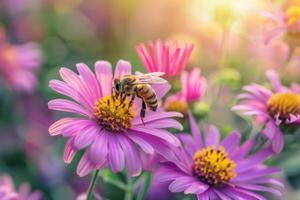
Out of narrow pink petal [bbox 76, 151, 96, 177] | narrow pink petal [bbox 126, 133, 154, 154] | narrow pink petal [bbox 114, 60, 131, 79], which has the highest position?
narrow pink petal [bbox 114, 60, 131, 79]

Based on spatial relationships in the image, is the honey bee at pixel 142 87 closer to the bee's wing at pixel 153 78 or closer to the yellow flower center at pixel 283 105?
the bee's wing at pixel 153 78

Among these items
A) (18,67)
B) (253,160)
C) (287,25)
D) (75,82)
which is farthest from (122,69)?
(18,67)

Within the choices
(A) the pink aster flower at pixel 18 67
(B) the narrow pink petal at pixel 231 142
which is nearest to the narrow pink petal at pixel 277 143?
(B) the narrow pink petal at pixel 231 142

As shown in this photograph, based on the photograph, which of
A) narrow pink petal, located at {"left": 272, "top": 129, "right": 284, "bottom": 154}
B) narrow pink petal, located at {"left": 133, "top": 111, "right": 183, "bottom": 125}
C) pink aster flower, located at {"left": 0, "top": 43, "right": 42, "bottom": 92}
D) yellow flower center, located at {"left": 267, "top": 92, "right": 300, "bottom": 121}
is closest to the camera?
narrow pink petal, located at {"left": 133, "top": 111, "right": 183, "bottom": 125}

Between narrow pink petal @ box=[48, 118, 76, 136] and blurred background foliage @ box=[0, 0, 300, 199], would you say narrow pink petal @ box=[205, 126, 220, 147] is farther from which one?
narrow pink petal @ box=[48, 118, 76, 136]

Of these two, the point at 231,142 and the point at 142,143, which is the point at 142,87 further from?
the point at 231,142

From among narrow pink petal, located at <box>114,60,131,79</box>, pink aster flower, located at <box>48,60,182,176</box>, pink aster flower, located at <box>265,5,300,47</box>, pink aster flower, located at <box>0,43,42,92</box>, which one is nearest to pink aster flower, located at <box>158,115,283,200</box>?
pink aster flower, located at <box>48,60,182,176</box>

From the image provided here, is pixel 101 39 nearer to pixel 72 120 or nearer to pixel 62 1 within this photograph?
pixel 62 1
